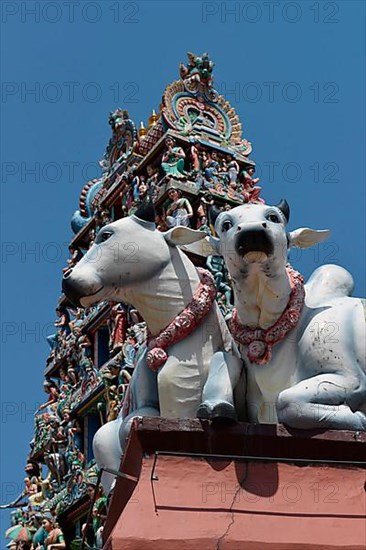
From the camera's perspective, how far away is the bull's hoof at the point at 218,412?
3914 millimetres

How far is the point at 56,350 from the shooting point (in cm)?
2053

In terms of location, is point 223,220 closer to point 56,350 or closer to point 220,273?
point 220,273

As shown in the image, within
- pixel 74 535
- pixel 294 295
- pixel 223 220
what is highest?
pixel 223 220

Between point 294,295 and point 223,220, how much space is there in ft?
1.46

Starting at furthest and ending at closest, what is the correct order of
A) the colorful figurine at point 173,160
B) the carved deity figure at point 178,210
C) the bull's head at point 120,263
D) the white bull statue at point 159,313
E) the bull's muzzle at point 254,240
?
the colorful figurine at point 173,160, the carved deity figure at point 178,210, the bull's head at point 120,263, the white bull statue at point 159,313, the bull's muzzle at point 254,240

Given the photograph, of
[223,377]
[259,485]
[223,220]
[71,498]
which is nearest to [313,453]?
[259,485]

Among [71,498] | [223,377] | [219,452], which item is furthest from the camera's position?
[71,498]

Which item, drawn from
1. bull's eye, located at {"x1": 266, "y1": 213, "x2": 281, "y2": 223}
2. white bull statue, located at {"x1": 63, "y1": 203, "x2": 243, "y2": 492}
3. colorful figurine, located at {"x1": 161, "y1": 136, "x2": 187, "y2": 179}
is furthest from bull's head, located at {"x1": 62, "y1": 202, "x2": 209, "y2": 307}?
colorful figurine, located at {"x1": 161, "y1": 136, "x2": 187, "y2": 179}

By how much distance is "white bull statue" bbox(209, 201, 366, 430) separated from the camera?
4.14 metres

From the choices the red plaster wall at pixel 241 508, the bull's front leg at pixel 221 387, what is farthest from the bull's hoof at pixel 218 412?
the red plaster wall at pixel 241 508

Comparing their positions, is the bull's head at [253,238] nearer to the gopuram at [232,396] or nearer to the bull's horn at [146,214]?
the gopuram at [232,396]

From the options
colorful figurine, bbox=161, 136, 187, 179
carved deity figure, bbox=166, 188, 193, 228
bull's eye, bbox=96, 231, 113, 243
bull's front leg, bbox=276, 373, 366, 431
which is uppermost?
colorful figurine, bbox=161, 136, 187, 179

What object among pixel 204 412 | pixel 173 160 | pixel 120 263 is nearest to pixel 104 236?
pixel 120 263

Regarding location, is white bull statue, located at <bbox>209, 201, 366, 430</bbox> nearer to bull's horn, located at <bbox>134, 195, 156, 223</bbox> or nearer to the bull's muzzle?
the bull's muzzle
